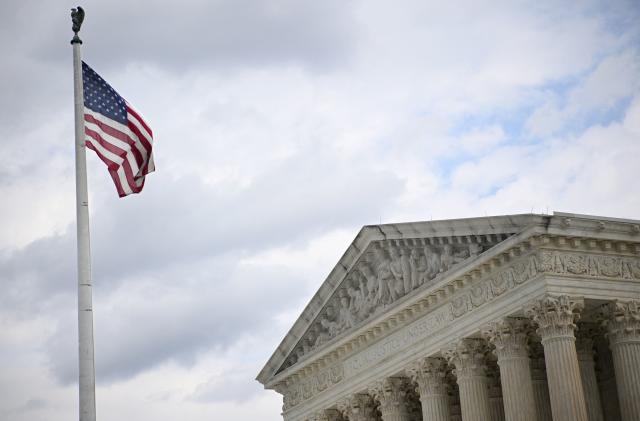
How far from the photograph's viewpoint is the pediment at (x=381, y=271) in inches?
1801

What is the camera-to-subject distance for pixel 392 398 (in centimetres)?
5256

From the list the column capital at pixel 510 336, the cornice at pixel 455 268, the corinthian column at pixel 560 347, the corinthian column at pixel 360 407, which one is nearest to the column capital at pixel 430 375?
the cornice at pixel 455 268

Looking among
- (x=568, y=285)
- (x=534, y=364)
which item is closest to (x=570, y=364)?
(x=568, y=285)

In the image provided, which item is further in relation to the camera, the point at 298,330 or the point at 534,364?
the point at 298,330

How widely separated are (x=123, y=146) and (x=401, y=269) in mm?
22733

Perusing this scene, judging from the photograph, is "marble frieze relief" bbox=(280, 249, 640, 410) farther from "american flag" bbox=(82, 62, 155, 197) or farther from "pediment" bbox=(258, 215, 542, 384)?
"american flag" bbox=(82, 62, 155, 197)

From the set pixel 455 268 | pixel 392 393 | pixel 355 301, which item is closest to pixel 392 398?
pixel 392 393

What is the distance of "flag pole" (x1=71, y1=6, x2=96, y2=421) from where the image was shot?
27500 mm

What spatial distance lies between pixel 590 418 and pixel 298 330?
63.7 feet

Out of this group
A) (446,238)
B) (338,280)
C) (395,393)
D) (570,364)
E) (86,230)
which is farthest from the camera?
(338,280)

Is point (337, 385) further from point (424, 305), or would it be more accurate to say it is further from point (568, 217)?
point (568, 217)

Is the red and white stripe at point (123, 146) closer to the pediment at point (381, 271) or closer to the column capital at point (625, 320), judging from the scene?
the pediment at point (381, 271)

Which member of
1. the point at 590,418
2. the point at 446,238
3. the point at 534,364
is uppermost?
the point at 446,238

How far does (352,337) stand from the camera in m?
54.2
